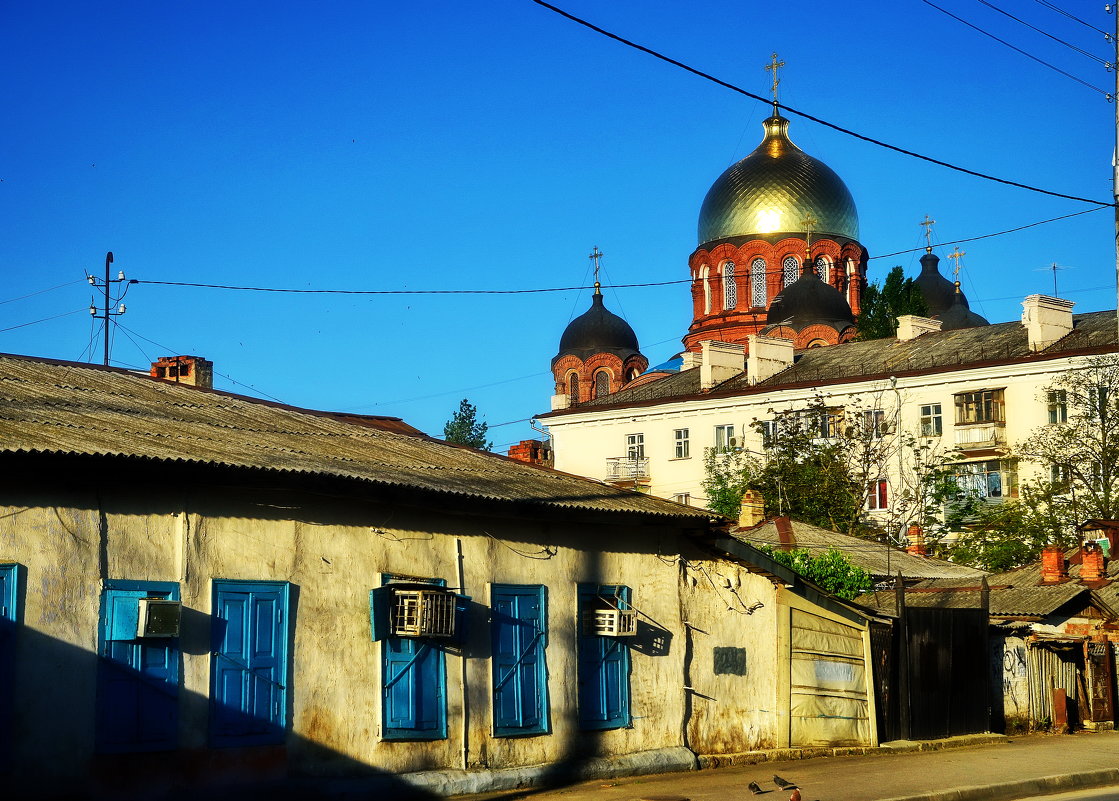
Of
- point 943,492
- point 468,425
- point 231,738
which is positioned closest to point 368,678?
point 231,738

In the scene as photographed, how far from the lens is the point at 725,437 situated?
170 ft

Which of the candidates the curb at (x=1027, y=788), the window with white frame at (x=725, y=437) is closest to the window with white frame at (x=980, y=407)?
the window with white frame at (x=725, y=437)

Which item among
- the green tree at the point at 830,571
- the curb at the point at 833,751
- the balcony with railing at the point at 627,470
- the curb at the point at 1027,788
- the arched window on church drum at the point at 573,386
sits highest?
the arched window on church drum at the point at 573,386

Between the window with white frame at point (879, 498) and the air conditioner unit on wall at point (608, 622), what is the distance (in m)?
33.3

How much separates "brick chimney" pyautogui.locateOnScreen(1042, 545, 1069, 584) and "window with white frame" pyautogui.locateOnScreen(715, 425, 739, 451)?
2538 centimetres

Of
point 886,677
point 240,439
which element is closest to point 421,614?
point 240,439

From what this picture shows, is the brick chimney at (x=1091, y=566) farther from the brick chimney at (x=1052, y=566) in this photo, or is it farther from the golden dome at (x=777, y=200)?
the golden dome at (x=777, y=200)

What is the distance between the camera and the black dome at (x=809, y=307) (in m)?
65.2

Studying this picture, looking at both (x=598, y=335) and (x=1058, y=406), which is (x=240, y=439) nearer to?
(x=1058, y=406)

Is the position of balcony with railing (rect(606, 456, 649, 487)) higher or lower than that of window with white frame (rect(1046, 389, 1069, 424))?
lower

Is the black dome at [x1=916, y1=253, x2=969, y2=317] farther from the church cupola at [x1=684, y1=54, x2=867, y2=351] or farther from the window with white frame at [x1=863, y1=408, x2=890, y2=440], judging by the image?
the window with white frame at [x1=863, y1=408, x2=890, y2=440]

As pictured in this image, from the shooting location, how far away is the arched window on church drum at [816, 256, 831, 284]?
70.4m

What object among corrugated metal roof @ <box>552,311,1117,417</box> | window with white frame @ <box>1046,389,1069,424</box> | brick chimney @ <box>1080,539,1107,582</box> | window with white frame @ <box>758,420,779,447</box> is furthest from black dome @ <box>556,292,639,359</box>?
brick chimney @ <box>1080,539,1107,582</box>

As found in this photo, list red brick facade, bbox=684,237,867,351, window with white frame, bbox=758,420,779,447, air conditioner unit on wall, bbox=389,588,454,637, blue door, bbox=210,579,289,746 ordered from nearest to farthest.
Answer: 1. blue door, bbox=210,579,289,746
2. air conditioner unit on wall, bbox=389,588,454,637
3. window with white frame, bbox=758,420,779,447
4. red brick facade, bbox=684,237,867,351
